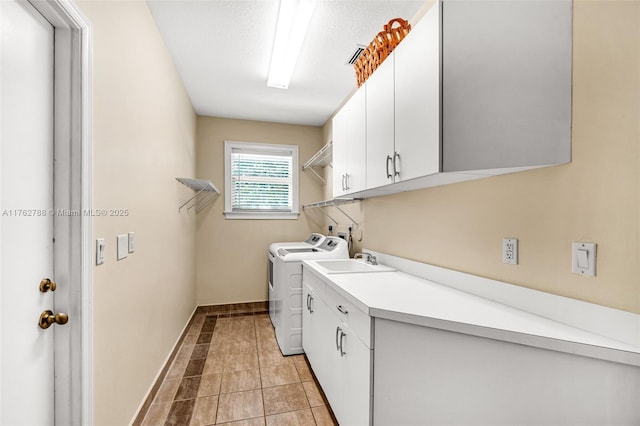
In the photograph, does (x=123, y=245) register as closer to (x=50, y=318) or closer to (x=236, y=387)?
(x=50, y=318)

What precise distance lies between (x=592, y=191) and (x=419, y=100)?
2.40 feet

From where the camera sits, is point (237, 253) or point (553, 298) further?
point (237, 253)

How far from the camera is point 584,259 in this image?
37.0 inches

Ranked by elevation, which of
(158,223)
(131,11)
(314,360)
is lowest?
(314,360)

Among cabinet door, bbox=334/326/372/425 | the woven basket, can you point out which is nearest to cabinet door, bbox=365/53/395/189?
the woven basket

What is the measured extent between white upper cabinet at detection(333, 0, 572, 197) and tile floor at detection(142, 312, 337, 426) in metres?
1.63

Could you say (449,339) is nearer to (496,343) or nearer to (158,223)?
(496,343)

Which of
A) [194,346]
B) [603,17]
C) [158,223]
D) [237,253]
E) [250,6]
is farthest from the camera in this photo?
[237,253]

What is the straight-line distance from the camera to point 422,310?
1.13 m

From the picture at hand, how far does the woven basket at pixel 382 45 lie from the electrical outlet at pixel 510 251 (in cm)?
124

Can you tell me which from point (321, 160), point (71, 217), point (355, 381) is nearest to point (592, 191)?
point (355, 381)

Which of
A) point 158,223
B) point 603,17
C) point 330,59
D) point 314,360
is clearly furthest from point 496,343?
point 330,59

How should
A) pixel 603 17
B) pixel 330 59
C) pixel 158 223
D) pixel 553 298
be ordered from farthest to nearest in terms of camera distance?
pixel 330 59
pixel 158 223
pixel 553 298
pixel 603 17

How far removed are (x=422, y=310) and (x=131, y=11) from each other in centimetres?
211
